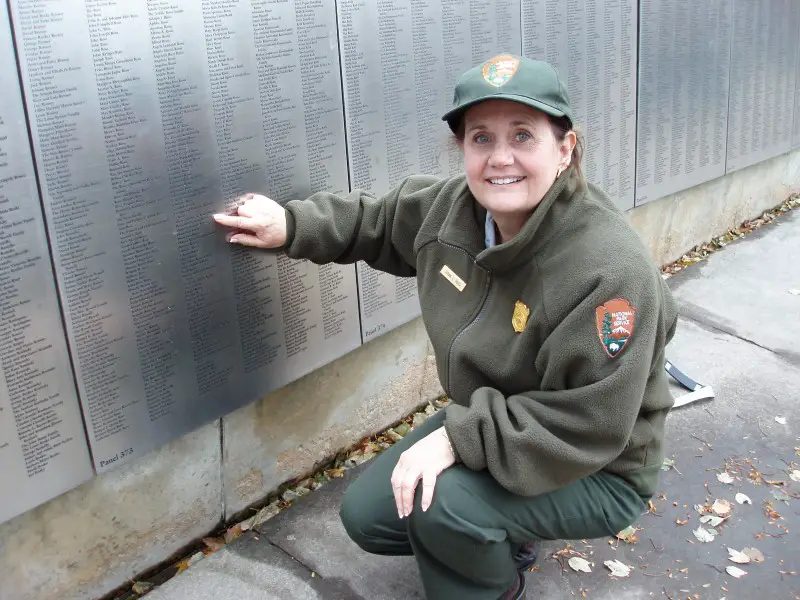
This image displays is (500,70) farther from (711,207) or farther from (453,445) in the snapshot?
(711,207)

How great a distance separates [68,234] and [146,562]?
1.25 meters

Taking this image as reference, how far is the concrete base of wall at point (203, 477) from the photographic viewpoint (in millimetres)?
2637

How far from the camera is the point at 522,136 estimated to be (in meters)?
2.32

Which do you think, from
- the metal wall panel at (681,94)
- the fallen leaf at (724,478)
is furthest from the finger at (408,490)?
the metal wall panel at (681,94)

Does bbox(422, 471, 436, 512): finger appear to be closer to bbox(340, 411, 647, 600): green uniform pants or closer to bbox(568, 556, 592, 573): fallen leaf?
bbox(340, 411, 647, 600): green uniform pants

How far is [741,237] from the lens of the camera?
6.52 metres

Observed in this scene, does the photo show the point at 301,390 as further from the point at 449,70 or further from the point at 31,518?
the point at 449,70

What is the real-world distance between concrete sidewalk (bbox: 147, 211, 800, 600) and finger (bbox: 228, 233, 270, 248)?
109 centimetres

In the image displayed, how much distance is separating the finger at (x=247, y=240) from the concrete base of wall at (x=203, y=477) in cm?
67

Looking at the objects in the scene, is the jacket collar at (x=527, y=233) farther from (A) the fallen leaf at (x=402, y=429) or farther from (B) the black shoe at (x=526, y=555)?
(A) the fallen leaf at (x=402, y=429)

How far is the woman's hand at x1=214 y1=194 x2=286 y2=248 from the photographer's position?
9.14 ft

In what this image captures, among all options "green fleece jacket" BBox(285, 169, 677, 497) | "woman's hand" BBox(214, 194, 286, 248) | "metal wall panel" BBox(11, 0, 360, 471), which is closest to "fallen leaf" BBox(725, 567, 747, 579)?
"green fleece jacket" BBox(285, 169, 677, 497)

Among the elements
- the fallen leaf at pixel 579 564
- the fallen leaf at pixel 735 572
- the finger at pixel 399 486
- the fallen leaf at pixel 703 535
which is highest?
the finger at pixel 399 486

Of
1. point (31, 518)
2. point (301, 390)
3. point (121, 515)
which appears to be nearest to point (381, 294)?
point (301, 390)
